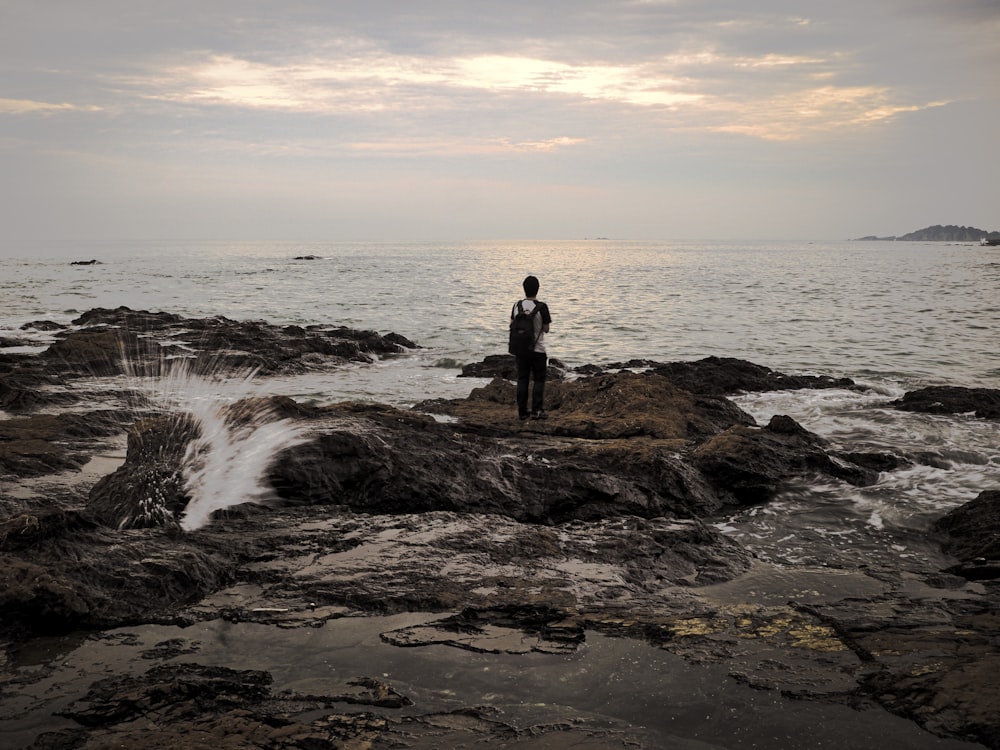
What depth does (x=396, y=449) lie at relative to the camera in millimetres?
7387

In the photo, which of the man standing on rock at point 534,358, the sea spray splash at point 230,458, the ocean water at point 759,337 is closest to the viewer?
the sea spray splash at point 230,458

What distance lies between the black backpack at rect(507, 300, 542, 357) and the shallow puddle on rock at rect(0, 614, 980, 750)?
652 centimetres

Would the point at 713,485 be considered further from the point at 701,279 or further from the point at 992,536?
the point at 701,279

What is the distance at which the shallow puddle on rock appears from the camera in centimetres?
344

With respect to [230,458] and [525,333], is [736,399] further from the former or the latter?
[230,458]

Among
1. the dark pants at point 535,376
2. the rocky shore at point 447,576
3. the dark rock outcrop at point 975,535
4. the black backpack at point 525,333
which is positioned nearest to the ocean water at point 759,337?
the dark rock outcrop at point 975,535

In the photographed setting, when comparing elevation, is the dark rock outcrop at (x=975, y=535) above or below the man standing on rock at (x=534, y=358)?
below

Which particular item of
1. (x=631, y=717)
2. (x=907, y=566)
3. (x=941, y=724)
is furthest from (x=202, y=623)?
(x=907, y=566)

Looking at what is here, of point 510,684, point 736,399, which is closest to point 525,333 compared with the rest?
point 736,399

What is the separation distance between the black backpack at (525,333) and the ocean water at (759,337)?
4209 millimetres

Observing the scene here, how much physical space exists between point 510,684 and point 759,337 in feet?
80.5

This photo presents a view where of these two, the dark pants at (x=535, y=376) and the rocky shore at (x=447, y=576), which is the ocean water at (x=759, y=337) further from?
the dark pants at (x=535, y=376)

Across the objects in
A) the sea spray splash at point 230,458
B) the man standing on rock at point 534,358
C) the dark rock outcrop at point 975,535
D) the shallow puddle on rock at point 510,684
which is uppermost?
the man standing on rock at point 534,358

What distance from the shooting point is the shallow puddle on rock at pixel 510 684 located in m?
3.44
